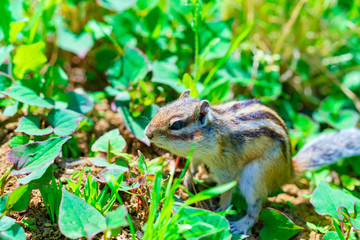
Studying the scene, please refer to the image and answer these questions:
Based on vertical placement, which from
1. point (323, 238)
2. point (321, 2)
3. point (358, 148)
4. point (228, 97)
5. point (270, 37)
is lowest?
point (323, 238)

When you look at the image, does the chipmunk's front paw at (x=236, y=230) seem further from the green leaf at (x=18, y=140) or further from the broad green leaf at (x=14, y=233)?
the green leaf at (x=18, y=140)

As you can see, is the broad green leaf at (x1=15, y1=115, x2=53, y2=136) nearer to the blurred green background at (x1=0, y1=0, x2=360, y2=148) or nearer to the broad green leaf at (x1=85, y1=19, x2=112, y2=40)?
the blurred green background at (x1=0, y1=0, x2=360, y2=148)

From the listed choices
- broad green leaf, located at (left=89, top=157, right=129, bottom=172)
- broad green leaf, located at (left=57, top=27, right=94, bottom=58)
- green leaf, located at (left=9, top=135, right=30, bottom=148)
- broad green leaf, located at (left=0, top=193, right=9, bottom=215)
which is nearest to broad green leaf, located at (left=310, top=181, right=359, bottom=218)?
broad green leaf, located at (left=89, top=157, right=129, bottom=172)

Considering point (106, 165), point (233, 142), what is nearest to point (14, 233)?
point (106, 165)

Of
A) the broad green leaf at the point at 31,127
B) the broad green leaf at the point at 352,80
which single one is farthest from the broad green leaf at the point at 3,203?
the broad green leaf at the point at 352,80

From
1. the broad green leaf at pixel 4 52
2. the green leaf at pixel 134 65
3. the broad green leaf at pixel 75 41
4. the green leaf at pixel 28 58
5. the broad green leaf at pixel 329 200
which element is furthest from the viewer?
the broad green leaf at pixel 75 41

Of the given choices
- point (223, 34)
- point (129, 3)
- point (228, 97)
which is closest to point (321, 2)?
point (223, 34)

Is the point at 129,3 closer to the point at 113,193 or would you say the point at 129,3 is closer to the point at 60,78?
the point at 60,78

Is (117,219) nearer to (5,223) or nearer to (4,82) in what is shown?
(5,223)
